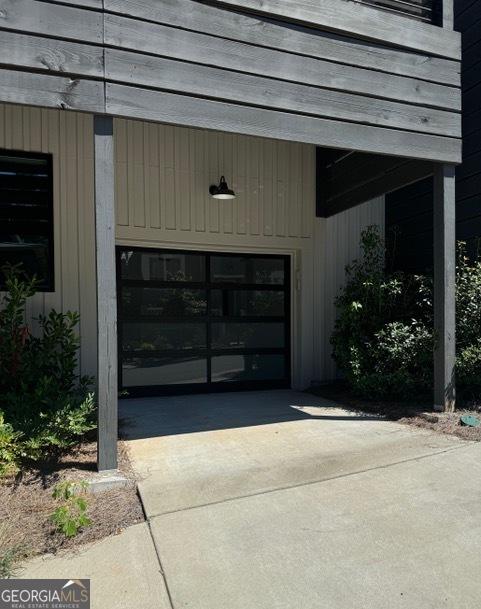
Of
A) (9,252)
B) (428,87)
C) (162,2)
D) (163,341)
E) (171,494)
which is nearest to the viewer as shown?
(171,494)

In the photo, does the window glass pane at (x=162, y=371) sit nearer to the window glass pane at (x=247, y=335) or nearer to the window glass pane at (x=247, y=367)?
the window glass pane at (x=247, y=367)

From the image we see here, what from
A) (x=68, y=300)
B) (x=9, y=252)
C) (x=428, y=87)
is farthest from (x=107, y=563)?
(x=428, y=87)

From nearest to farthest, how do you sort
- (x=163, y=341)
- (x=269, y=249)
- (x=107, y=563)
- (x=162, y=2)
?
(x=107, y=563) < (x=162, y=2) < (x=163, y=341) < (x=269, y=249)

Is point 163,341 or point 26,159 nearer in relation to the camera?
point 26,159

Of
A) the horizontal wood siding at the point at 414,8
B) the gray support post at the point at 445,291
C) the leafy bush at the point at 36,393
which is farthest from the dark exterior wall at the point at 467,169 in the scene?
the leafy bush at the point at 36,393

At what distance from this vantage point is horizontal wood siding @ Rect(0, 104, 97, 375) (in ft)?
17.1

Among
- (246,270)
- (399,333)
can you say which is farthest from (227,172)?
(399,333)

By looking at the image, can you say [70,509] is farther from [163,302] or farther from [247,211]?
[247,211]

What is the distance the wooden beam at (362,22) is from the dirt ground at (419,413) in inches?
145

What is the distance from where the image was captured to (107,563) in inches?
88.4

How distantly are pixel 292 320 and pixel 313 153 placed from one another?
8.22 ft

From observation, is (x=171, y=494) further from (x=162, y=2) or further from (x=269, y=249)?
(x=269, y=249)

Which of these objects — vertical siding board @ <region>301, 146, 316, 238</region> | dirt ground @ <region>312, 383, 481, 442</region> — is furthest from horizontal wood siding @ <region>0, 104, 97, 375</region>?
dirt ground @ <region>312, 383, 481, 442</region>

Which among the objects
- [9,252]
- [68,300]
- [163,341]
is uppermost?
[9,252]
